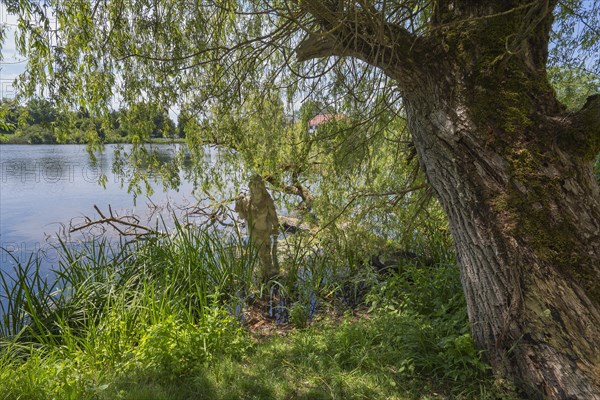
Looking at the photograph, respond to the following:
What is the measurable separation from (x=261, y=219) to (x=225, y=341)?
1915 mm

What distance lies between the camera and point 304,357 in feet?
9.57

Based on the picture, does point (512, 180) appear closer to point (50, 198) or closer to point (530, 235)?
point (530, 235)

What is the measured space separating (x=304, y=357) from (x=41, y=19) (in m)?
2.98

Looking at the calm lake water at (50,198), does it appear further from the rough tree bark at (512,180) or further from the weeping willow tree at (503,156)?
the rough tree bark at (512,180)

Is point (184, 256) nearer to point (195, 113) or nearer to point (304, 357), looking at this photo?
point (195, 113)

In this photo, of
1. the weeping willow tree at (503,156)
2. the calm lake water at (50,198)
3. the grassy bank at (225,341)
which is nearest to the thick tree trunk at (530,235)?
the weeping willow tree at (503,156)

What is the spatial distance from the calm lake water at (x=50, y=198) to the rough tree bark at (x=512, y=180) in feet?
9.96

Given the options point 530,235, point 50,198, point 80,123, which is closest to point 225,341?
point 530,235

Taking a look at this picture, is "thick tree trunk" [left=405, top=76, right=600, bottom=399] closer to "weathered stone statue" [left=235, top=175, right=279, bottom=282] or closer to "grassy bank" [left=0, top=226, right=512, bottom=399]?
"grassy bank" [left=0, top=226, right=512, bottom=399]

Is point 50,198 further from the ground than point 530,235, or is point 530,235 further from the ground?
point 530,235

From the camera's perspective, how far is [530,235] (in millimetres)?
2104

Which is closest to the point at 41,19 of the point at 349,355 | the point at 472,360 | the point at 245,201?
the point at 245,201

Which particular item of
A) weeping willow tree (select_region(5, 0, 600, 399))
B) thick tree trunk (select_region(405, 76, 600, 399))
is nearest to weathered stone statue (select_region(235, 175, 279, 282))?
weeping willow tree (select_region(5, 0, 600, 399))

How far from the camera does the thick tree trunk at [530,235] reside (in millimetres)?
1978
